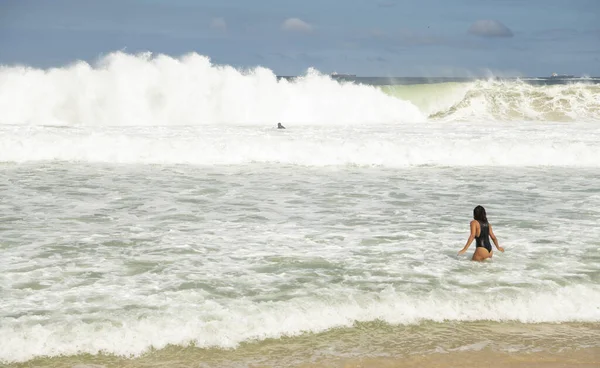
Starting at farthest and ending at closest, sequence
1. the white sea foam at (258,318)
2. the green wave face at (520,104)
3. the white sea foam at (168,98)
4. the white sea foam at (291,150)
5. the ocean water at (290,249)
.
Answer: the green wave face at (520,104) < the white sea foam at (168,98) < the white sea foam at (291,150) < the ocean water at (290,249) < the white sea foam at (258,318)

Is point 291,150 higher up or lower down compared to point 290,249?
higher up

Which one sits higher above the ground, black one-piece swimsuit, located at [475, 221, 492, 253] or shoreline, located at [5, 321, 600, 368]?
black one-piece swimsuit, located at [475, 221, 492, 253]

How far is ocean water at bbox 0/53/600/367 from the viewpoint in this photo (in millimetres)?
5887

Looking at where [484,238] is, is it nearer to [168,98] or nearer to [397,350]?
[397,350]

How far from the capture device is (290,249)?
352 inches

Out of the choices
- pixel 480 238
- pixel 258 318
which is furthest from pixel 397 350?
pixel 480 238

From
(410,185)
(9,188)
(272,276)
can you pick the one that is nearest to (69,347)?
(272,276)

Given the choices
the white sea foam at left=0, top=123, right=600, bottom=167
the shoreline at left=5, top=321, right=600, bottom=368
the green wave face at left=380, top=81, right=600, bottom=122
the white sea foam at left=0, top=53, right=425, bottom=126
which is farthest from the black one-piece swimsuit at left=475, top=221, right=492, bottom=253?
the green wave face at left=380, top=81, right=600, bottom=122

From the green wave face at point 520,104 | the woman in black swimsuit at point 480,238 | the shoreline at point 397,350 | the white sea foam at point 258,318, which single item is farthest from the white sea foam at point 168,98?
the shoreline at point 397,350

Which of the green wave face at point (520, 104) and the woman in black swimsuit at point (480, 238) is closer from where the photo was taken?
the woman in black swimsuit at point (480, 238)

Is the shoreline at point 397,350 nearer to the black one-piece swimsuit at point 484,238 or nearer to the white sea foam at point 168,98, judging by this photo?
the black one-piece swimsuit at point 484,238

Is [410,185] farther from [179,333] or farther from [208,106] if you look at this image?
[208,106]

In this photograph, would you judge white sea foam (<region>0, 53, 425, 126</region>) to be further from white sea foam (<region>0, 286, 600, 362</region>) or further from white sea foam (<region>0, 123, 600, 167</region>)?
white sea foam (<region>0, 286, 600, 362</region>)

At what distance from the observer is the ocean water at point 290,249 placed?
19.3 feet
